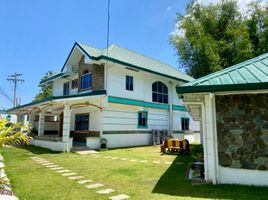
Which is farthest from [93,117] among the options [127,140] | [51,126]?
[51,126]

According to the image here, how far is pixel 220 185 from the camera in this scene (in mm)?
5789

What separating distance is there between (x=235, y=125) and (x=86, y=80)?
45.9 ft

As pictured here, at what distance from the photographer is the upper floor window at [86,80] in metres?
17.7

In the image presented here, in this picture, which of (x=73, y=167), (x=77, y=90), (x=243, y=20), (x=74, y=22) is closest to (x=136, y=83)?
(x=77, y=90)

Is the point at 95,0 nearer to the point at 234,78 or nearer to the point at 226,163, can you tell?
the point at 234,78

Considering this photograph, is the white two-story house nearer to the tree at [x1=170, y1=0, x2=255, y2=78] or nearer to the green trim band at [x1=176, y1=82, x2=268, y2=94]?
the tree at [x1=170, y1=0, x2=255, y2=78]

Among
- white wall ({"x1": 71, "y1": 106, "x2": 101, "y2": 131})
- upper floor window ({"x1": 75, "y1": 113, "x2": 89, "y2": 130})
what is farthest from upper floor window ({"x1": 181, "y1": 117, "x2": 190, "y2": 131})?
upper floor window ({"x1": 75, "y1": 113, "x2": 89, "y2": 130})

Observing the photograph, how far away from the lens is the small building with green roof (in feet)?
18.4

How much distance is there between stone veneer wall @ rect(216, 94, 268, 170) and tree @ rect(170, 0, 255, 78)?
16636mm

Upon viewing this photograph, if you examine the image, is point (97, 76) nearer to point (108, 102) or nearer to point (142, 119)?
point (108, 102)

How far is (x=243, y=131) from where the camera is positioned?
5.79 metres

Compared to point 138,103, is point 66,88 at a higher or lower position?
higher

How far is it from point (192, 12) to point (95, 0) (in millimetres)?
17083

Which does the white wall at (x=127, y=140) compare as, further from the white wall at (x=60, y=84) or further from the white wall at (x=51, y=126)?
the white wall at (x=51, y=126)
